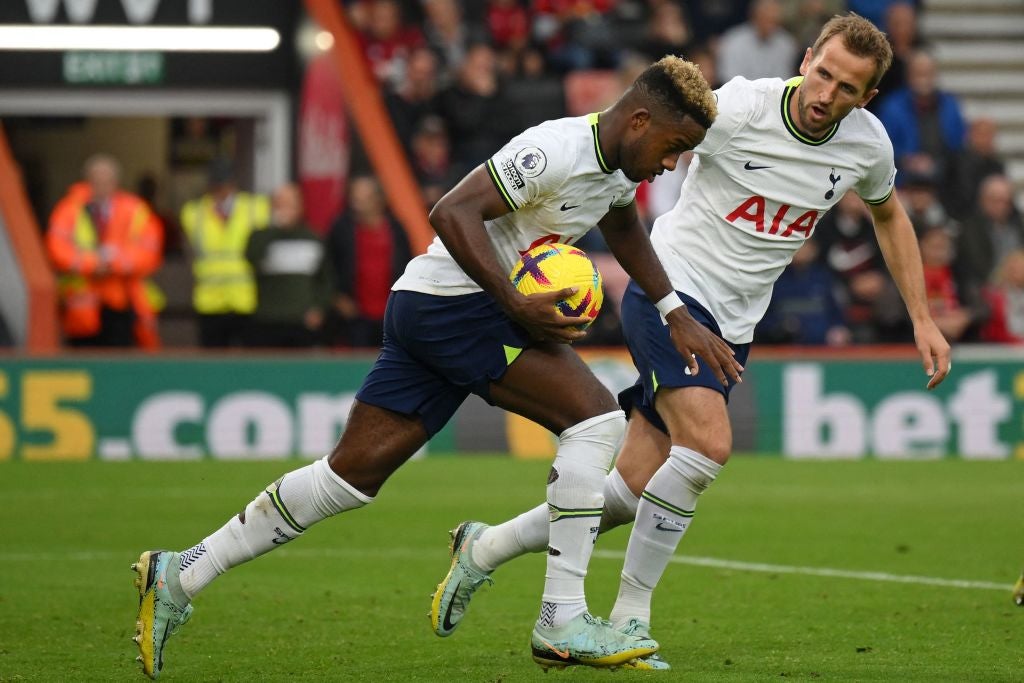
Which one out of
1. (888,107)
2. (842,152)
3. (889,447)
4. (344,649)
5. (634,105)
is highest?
(634,105)

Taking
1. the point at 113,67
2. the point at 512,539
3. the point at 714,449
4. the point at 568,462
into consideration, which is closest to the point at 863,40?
the point at 714,449

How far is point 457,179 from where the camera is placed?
51.6ft

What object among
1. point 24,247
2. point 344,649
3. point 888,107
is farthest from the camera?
point 888,107

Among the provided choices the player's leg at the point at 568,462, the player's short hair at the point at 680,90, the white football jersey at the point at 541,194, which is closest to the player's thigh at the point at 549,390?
the player's leg at the point at 568,462

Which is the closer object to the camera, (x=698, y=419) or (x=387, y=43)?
(x=698, y=419)

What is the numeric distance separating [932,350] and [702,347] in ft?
3.53

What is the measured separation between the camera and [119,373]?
555 inches

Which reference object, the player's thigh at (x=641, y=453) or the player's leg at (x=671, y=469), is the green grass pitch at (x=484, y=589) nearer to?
the player's leg at (x=671, y=469)

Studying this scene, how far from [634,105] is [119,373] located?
913cm

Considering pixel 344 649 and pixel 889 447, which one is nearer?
pixel 344 649

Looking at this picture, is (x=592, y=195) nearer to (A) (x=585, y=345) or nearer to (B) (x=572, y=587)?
(B) (x=572, y=587)

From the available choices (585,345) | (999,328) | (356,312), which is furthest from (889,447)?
(356,312)

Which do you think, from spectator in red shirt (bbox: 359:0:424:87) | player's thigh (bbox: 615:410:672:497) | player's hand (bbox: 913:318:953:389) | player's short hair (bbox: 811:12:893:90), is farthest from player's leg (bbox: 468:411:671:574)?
spectator in red shirt (bbox: 359:0:424:87)

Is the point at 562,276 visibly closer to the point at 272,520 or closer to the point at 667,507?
the point at 667,507
